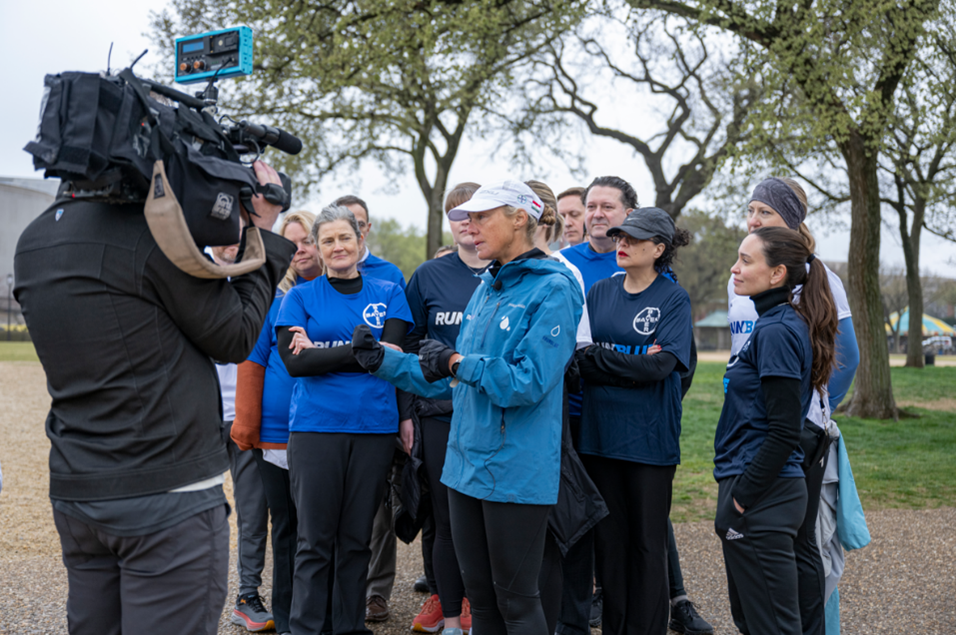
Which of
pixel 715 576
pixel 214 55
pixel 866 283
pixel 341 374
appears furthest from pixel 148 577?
pixel 866 283

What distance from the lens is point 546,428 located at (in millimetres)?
2691

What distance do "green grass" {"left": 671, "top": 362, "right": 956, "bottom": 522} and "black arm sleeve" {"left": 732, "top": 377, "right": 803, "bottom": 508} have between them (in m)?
3.87

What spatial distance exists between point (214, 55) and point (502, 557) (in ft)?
7.93

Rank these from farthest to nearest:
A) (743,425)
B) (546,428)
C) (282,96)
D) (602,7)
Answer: (282,96)
(602,7)
(743,425)
(546,428)

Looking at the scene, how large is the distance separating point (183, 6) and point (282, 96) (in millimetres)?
2700

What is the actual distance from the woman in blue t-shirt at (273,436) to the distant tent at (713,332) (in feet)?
184

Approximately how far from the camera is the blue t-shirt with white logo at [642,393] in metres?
3.32

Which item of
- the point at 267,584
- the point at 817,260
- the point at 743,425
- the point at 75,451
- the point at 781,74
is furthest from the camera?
the point at 781,74

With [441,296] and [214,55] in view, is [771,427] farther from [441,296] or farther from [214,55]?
[214,55]

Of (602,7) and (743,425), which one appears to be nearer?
(743,425)

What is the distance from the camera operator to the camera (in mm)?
1822

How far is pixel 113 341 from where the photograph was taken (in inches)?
71.6

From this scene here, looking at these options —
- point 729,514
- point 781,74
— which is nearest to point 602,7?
point 781,74

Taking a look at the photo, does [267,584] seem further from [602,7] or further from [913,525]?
[602,7]
